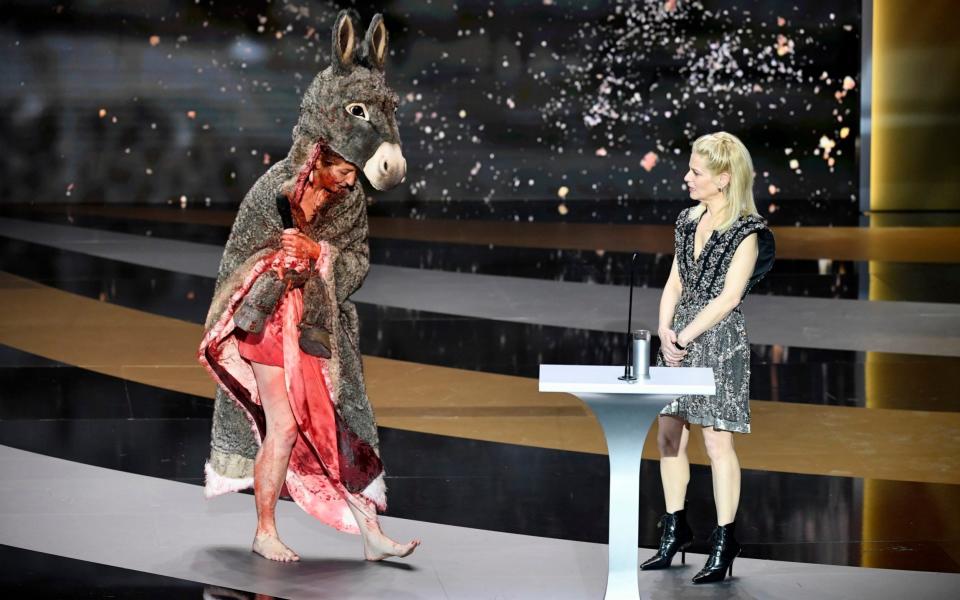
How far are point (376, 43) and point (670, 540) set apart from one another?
1655mm

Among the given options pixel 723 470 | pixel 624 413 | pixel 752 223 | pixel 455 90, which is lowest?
pixel 723 470

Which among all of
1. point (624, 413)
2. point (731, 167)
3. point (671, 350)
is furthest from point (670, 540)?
point (731, 167)

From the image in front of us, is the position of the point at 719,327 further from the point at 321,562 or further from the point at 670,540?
the point at 321,562

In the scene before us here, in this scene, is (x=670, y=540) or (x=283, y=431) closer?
(x=283, y=431)

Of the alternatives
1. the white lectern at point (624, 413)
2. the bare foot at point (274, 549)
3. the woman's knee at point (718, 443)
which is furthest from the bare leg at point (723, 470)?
the bare foot at point (274, 549)

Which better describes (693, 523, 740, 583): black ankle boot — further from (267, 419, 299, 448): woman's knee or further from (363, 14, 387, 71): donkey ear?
(363, 14, 387, 71): donkey ear

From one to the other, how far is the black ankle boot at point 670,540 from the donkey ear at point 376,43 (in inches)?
60.8

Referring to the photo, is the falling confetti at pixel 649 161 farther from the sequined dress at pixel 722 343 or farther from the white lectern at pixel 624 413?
the white lectern at pixel 624 413

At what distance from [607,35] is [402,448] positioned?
11054 mm

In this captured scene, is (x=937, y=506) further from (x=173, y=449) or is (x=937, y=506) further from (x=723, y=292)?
(x=173, y=449)

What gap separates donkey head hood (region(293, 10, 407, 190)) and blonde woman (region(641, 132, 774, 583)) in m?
0.86

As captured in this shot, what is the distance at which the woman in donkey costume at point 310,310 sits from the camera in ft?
12.2

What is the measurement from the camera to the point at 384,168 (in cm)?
366

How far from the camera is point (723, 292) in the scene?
12.6 feet
